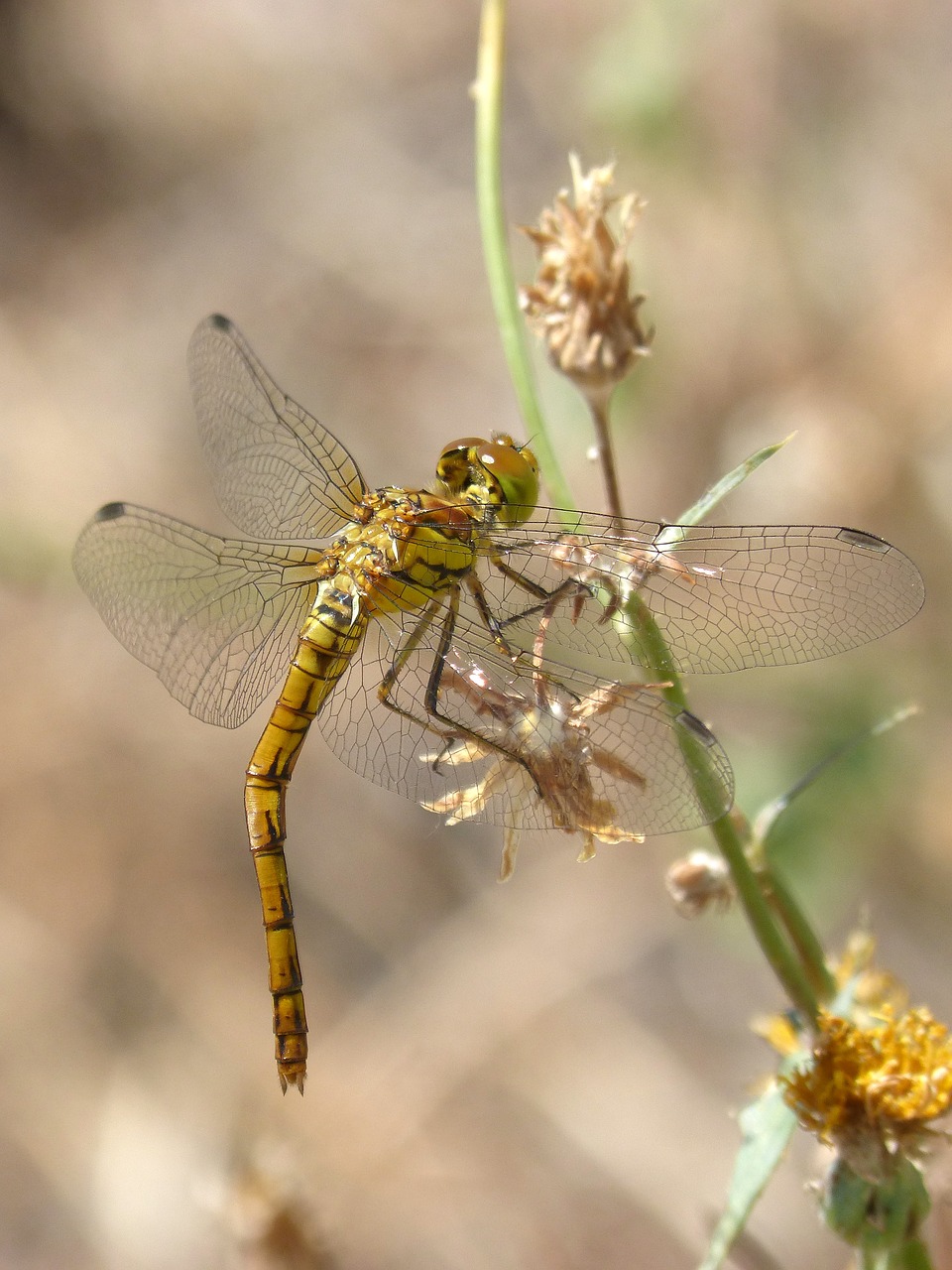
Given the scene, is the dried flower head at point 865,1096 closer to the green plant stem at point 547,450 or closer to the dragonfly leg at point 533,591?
the green plant stem at point 547,450

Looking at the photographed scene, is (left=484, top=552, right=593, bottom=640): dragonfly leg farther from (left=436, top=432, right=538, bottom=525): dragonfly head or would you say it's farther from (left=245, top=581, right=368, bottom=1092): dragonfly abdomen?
(left=245, top=581, right=368, bottom=1092): dragonfly abdomen

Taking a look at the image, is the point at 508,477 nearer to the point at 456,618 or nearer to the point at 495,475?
the point at 495,475

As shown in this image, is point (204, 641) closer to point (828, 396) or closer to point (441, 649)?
point (441, 649)

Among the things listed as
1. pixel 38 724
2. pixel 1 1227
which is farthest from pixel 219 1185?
pixel 38 724

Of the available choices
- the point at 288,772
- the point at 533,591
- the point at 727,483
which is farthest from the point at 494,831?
the point at 727,483

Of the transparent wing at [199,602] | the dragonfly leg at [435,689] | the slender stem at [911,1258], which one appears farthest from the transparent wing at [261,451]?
the slender stem at [911,1258]
